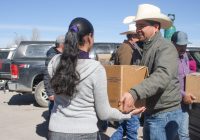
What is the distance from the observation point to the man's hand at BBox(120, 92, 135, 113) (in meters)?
3.05

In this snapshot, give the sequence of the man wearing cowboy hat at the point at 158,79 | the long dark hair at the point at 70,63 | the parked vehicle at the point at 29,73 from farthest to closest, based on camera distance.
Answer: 1. the parked vehicle at the point at 29,73
2. the man wearing cowboy hat at the point at 158,79
3. the long dark hair at the point at 70,63

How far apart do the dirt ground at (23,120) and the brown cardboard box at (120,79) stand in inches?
170

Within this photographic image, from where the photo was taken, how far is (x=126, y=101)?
10.0 feet

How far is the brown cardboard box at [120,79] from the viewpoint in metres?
3.10

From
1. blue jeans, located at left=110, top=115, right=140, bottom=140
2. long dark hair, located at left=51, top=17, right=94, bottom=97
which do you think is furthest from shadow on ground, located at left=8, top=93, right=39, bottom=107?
long dark hair, located at left=51, top=17, right=94, bottom=97

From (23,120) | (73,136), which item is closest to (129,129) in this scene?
(73,136)

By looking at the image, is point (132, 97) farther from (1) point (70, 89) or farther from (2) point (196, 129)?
(2) point (196, 129)

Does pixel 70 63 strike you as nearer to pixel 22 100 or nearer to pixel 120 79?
pixel 120 79

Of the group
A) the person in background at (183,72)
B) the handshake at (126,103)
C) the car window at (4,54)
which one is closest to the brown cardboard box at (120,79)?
the handshake at (126,103)

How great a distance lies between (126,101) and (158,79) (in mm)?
336

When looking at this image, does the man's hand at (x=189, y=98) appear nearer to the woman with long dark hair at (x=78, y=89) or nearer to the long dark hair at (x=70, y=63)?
the woman with long dark hair at (x=78, y=89)

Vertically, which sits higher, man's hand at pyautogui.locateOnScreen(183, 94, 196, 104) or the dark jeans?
man's hand at pyautogui.locateOnScreen(183, 94, 196, 104)

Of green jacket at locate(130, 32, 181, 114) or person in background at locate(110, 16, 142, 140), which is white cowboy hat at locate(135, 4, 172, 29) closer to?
green jacket at locate(130, 32, 181, 114)

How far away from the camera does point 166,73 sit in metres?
3.18
